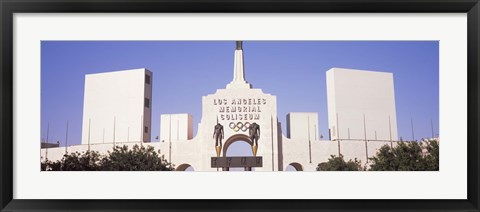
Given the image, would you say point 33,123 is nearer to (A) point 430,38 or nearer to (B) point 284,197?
(B) point 284,197

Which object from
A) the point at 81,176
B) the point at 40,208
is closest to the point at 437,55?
the point at 81,176

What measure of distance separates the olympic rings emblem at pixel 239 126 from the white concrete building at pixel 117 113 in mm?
4158

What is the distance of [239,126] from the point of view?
27594 millimetres

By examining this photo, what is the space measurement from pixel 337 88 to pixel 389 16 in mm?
16703

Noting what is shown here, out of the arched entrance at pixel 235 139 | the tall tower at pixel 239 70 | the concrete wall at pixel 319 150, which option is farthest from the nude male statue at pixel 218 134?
the tall tower at pixel 239 70

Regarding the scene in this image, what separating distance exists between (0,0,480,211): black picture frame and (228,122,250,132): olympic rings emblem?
1964cm

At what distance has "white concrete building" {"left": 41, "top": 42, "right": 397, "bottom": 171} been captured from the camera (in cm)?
2127

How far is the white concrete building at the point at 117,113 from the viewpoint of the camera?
19.6 metres

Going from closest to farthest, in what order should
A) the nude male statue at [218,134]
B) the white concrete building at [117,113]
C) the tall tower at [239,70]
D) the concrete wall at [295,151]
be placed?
the tall tower at [239,70] < the white concrete building at [117,113] < the concrete wall at [295,151] < the nude male statue at [218,134]

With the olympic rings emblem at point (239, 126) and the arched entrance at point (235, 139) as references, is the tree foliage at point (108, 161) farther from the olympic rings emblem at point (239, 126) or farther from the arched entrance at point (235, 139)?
the olympic rings emblem at point (239, 126)

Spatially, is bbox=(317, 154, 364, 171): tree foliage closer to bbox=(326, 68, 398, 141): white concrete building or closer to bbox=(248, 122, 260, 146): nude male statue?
bbox=(326, 68, 398, 141): white concrete building

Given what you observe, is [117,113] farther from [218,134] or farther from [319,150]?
[319,150]

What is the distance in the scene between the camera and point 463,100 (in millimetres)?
7258

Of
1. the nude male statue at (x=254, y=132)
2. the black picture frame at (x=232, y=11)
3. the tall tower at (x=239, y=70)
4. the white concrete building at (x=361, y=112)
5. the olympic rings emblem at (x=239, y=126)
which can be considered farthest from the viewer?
the nude male statue at (x=254, y=132)
